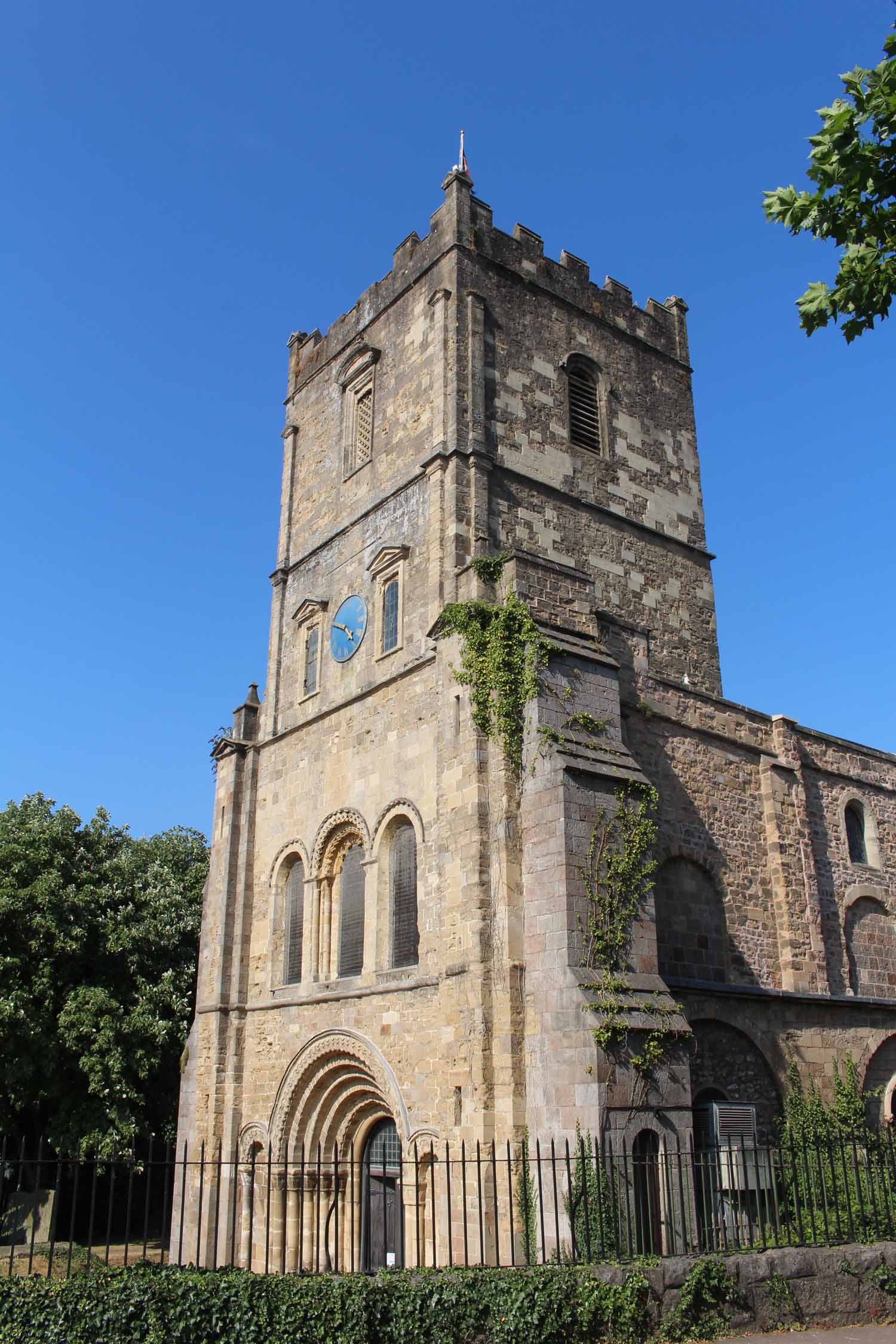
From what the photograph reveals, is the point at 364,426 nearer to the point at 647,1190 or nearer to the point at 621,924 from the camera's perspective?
the point at 621,924

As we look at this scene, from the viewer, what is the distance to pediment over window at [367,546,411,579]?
62.7 ft

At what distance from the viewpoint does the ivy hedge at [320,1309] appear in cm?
928

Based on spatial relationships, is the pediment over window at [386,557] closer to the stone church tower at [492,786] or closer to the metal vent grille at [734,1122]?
the stone church tower at [492,786]

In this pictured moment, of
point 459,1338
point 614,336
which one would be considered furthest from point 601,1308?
point 614,336

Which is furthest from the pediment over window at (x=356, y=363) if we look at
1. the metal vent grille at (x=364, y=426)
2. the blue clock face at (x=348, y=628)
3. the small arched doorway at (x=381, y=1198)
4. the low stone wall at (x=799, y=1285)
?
the low stone wall at (x=799, y=1285)

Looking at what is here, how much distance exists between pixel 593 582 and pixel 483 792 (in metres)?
5.86

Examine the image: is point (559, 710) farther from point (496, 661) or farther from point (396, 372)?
point (396, 372)

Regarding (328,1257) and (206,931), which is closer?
(328,1257)

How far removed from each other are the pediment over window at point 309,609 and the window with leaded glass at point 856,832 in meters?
11.0

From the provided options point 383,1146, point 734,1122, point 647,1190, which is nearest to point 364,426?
point 383,1146

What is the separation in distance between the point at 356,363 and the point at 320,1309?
17.7m

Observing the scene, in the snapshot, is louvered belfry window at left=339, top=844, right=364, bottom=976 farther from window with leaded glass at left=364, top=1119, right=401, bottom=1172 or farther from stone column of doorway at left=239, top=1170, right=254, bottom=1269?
stone column of doorway at left=239, top=1170, right=254, bottom=1269

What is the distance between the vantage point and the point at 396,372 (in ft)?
69.8

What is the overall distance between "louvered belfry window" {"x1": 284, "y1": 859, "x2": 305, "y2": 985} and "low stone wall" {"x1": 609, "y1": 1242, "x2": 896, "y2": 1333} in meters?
10.0
